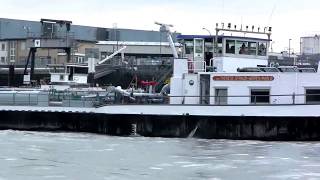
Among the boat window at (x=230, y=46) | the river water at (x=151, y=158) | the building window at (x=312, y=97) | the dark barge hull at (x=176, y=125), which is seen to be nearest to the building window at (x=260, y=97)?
the dark barge hull at (x=176, y=125)

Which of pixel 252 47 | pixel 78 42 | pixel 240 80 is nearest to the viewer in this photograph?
pixel 240 80

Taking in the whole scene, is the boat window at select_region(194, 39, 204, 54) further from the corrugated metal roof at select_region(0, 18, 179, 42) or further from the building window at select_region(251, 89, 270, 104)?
the corrugated metal roof at select_region(0, 18, 179, 42)

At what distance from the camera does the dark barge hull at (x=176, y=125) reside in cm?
2483

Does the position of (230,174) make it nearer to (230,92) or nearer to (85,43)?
(230,92)

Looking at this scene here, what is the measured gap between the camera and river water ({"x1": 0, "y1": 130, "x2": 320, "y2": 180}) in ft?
57.5

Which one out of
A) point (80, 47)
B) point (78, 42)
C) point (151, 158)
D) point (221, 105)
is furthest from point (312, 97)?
point (80, 47)

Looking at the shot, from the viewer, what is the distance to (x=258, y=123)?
25.1m

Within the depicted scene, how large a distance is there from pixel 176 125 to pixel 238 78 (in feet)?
10.8

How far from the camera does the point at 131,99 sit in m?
28.0

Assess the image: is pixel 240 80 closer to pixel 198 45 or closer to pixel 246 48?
pixel 246 48

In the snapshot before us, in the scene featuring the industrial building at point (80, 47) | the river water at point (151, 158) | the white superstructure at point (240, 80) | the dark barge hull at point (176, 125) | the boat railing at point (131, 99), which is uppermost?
the industrial building at point (80, 47)

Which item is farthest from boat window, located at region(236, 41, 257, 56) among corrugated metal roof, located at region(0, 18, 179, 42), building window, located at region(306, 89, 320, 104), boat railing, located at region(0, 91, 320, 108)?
corrugated metal roof, located at region(0, 18, 179, 42)

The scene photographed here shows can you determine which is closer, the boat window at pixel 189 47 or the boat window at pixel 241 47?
the boat window at pixel 241 47

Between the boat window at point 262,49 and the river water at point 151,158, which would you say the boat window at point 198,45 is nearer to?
the boat window at point 262,49
